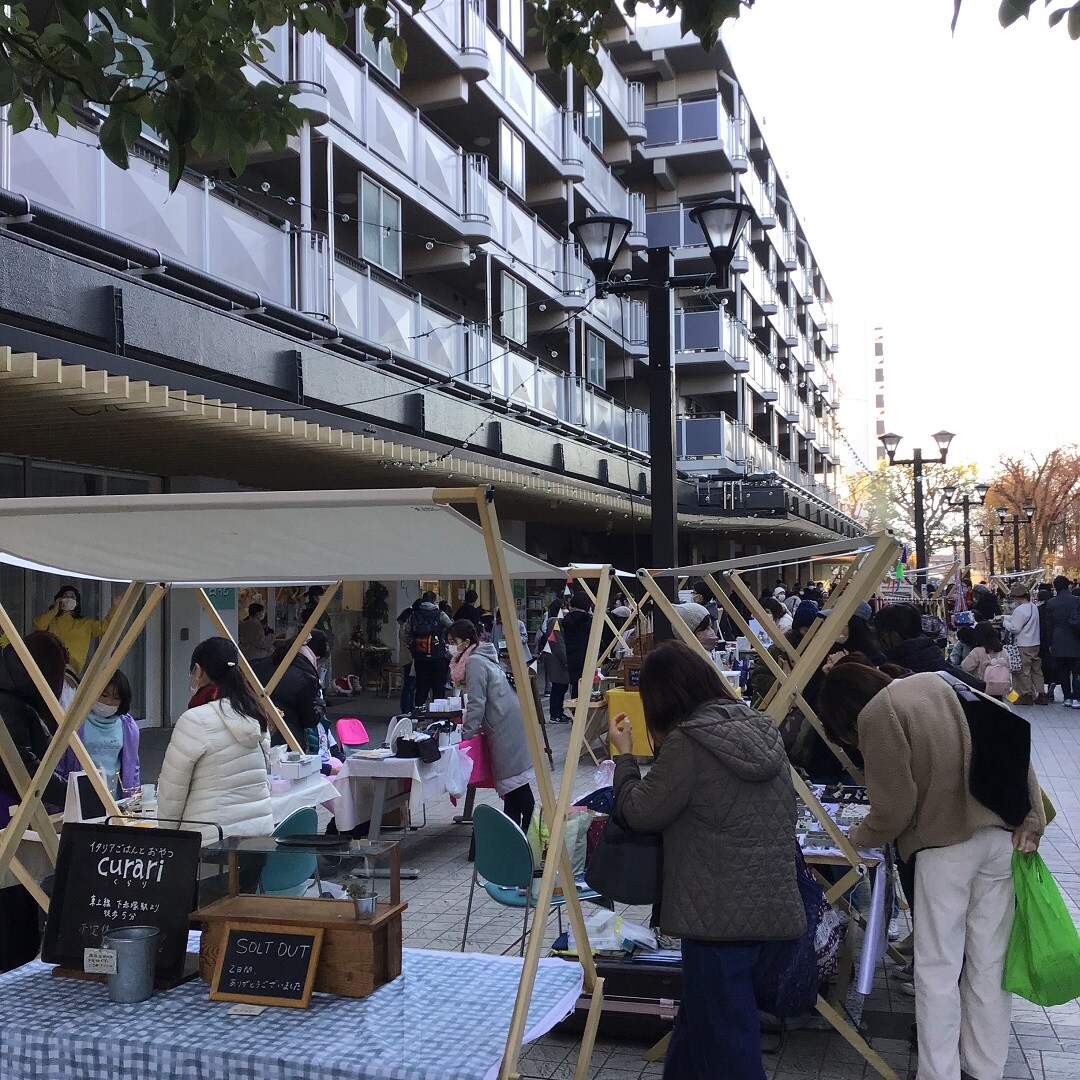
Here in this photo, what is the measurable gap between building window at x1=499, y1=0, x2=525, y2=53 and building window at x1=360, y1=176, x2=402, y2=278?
636 cm

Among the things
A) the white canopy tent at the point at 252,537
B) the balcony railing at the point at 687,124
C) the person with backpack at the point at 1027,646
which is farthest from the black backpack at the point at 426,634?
the balcony railing at the point at 687,124

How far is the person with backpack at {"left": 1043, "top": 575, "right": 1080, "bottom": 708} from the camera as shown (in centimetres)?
1666

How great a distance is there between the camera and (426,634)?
15.9 meters

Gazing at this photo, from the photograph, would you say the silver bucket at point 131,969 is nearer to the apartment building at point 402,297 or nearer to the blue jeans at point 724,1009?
the blue jeans at point 724,1009

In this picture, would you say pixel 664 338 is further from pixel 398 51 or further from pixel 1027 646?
pixel 1027 646

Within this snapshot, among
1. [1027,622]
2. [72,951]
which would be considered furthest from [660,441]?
[1027,622]

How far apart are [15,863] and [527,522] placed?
2318 centimetres

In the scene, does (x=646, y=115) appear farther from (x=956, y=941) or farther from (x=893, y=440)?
(x=956, y=941)

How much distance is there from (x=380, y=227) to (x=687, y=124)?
18.9 metres

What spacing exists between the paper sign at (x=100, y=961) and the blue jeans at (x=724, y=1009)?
189cm

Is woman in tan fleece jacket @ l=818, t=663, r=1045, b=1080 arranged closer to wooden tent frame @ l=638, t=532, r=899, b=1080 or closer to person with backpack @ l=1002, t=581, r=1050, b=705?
wooden tent frame @ l=638, t=532, r=899, b=1080

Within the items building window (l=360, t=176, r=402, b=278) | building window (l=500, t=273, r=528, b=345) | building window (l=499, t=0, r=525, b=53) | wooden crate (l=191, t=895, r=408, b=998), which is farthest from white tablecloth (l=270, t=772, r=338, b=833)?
building window (l=499, t=0, r=525, b=53)

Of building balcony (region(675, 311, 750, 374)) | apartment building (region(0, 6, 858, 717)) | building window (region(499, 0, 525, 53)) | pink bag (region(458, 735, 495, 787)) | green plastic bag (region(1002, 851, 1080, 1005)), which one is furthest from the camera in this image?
building balcony (region(675, 311, 750, 374))

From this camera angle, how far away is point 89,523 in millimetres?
3379
